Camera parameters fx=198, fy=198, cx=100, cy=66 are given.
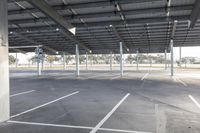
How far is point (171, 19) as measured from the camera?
13.7 m

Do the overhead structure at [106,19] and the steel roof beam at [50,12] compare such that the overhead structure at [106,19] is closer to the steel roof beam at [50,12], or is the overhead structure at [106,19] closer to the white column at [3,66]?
the steel roof beam at [50,12]

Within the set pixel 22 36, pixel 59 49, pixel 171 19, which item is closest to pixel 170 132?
pixel 171 19

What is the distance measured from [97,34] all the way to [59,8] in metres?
9.88

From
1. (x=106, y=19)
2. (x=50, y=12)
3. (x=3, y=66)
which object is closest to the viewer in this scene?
(x=3, y=66)

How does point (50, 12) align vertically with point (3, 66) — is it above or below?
above

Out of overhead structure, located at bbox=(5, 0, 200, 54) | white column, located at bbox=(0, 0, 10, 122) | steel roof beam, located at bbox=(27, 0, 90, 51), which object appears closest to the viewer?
white column, located at bbox=(0, 0, 10, 122)

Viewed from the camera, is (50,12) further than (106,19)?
No

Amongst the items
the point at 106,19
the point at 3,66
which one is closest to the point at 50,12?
the point at 106,19

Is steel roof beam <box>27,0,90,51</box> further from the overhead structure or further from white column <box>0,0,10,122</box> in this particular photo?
white column <box>0,0,10,122</box>

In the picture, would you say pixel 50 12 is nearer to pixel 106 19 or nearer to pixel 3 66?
pixel 106 19

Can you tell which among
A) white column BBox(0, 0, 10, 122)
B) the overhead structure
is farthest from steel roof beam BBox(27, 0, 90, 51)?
white column BBox(0, 0, 10, 122)

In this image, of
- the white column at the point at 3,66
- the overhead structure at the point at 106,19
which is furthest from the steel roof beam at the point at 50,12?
the white column at the point at 3,66

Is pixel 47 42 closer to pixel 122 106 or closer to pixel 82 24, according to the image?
pixel 82 24

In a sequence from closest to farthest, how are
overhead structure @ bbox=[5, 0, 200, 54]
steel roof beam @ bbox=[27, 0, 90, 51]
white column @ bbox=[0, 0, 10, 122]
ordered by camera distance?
white column @ bbox=[0, 0, 10, 122] → steel roof beam @ bbox=[27, 0, 90, 51] → overhead structure @ bbox=[5, 0, 200, 54]
